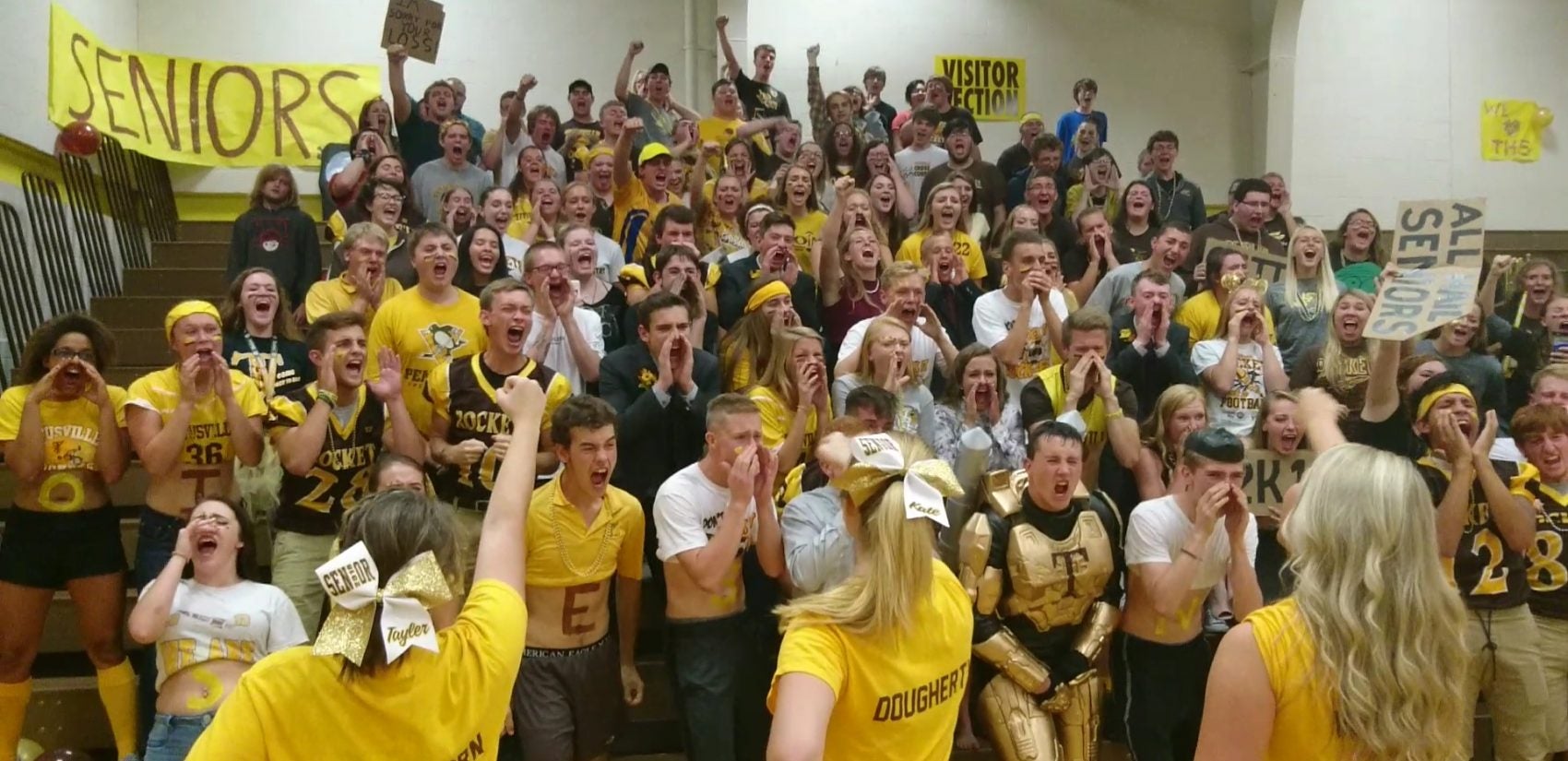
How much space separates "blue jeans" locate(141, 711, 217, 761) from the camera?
4.23 metres

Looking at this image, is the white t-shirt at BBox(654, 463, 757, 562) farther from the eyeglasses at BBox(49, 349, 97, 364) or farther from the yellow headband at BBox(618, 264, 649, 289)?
the eyeglasses at BBox(49, 349, 97, 364)

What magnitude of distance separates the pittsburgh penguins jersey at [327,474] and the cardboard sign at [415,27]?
4215mm

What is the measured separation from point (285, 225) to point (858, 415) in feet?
13.8

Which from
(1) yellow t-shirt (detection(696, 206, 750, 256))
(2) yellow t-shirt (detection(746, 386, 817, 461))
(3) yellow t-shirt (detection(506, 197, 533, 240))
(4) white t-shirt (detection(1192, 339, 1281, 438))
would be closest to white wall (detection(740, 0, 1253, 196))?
(1) yellow t-shirt (detection(696, 206, 750, 256))

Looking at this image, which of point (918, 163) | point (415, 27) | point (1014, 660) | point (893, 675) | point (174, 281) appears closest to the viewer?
point (893, 675)

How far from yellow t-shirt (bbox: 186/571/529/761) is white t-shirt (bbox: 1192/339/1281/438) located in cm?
465

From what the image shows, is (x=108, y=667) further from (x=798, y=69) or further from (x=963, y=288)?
(x=798, y=69)

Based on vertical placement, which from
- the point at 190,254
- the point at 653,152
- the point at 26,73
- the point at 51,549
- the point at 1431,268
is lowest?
the point at 51,549

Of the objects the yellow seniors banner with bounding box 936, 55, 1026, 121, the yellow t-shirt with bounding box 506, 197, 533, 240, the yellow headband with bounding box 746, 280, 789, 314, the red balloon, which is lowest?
the yellow headband with bounding box 746, 280, 789, 314

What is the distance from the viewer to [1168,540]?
457 centimetres

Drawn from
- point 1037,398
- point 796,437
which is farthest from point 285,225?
point 1037,398

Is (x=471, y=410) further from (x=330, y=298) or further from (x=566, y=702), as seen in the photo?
(x=330, y=298)

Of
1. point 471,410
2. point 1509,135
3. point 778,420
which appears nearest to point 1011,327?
point 778,420

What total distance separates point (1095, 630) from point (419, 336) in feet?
10.7
